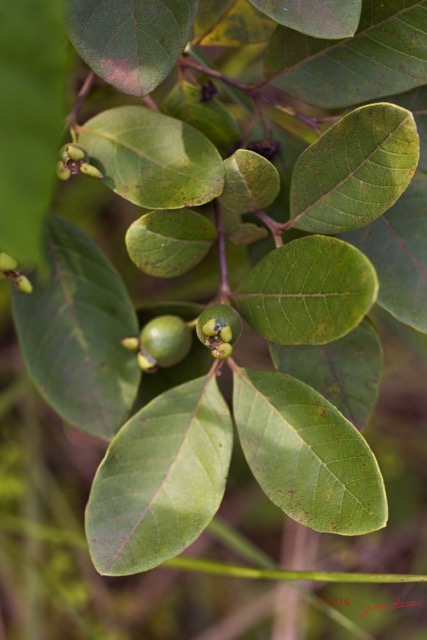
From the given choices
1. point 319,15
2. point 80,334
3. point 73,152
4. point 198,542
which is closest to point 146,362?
point 80,334

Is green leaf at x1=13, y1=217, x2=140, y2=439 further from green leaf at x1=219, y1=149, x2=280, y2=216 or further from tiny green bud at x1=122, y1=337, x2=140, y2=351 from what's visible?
green leaf at x1=219, y1=149, x2=280, y2=216

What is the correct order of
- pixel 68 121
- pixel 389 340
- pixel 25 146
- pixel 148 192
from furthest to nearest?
pixel 389 340 < pixel 68 121 < pixel 148 192 < pixel 25 146

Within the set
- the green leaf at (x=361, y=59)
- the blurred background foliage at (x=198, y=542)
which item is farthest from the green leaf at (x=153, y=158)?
the blurred background foliage at (x=198, y=542)

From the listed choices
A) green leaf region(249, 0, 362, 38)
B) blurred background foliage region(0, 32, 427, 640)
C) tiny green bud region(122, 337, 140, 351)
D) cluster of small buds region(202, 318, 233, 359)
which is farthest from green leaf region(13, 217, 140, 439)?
blurred background foliage region(0, 32, 427, 640)

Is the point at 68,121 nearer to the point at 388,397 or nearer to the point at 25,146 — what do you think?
the point at 25,146

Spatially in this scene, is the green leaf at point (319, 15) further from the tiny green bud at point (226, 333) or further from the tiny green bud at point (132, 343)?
the tiny green bud at point (132, 343)

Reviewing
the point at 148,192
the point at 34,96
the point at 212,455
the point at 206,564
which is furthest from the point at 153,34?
the point at 206,564
